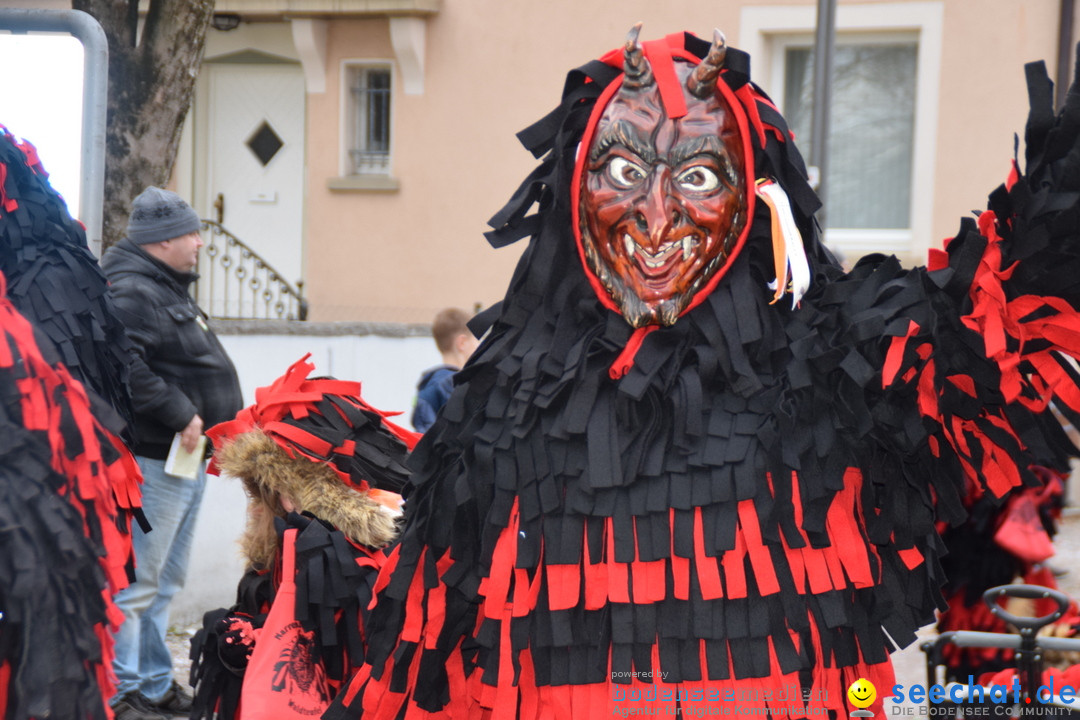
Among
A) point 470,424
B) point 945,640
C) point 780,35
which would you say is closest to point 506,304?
point 470,424

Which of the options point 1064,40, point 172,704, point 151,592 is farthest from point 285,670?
point 1064,40

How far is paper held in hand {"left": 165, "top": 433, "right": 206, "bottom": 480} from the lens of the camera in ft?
13.6

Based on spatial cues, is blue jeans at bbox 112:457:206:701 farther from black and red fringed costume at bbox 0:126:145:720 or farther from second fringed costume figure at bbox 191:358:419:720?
black and red fringed costume at bbox 0:126:145:720

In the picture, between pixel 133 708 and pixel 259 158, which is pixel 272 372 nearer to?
pixel 133 708

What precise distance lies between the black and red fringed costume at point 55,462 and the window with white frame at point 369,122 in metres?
6.71

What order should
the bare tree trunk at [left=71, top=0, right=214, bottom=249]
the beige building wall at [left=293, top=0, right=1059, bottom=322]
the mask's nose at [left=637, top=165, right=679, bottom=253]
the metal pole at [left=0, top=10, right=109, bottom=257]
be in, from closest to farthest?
the mask's nose at [left=637, top=165, right=679, bottom=253]
the metal pole at [left=0, top=10, right=109, bottom=257]
the bare tree trunk at [left=71, top=0, right=214, bottom=249]
the beige building wall at [left=293, top=0, right=1059, bottom=322]

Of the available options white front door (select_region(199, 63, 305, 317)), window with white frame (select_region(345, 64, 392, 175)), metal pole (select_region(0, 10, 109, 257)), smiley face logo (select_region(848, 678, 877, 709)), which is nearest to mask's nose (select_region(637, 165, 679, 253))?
smiley face logo (select_region(848, 678, 877, 709))

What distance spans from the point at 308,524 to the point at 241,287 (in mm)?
5951

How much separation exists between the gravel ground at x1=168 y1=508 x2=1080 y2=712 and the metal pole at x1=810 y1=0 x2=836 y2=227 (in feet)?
5.90

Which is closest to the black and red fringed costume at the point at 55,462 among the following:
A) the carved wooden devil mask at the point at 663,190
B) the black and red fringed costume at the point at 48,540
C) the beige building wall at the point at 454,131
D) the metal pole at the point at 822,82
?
the black and red fringed costume at the point at 48,540

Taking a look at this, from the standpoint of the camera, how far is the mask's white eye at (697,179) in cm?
200

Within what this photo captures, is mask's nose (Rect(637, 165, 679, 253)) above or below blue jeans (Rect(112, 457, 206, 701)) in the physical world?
above

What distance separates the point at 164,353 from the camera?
4203mm

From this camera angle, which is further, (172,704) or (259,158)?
(259,158)
